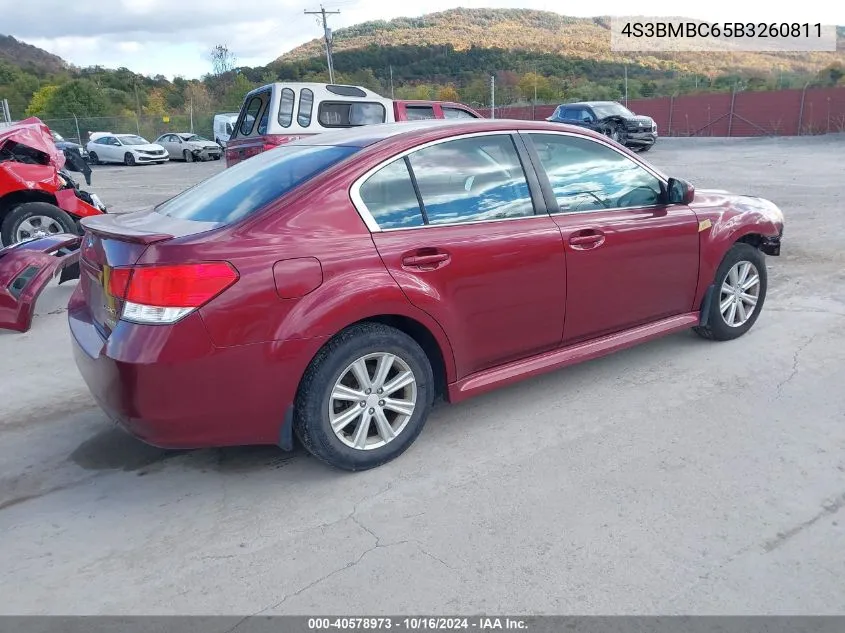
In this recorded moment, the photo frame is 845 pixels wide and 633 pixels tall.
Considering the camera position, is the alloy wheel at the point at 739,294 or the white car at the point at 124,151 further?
the white car at the point at 124,151

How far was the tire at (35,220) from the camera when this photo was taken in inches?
311

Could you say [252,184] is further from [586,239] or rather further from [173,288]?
[586,239]

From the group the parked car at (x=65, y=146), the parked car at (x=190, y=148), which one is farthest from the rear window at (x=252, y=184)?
the parked car at (x=190, y=148)

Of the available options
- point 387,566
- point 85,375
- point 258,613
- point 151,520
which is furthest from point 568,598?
point 85,375

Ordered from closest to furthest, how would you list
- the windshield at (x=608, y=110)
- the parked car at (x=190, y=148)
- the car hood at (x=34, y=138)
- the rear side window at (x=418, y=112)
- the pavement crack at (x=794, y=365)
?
1. the pavement crack at (x=794, y=365)
2. the car hood at (x=34, y=138)
3. the rear side window at (x=418, y=112)
4. the windshield at (x=608, y=110)
5. the parked car at (x=190, y=148)

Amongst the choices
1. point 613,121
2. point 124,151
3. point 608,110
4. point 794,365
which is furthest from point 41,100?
point 794,365

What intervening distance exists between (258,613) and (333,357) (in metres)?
1.11

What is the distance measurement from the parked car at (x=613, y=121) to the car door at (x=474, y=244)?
→ 2008 cm

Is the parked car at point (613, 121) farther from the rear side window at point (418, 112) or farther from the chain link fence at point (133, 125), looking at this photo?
the chain link fence at point (133, 125)

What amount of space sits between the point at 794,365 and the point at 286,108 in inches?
345

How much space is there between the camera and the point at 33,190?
8141 mm

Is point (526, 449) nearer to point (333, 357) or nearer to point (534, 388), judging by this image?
point (534, 388)

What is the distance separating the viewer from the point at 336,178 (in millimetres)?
3252
